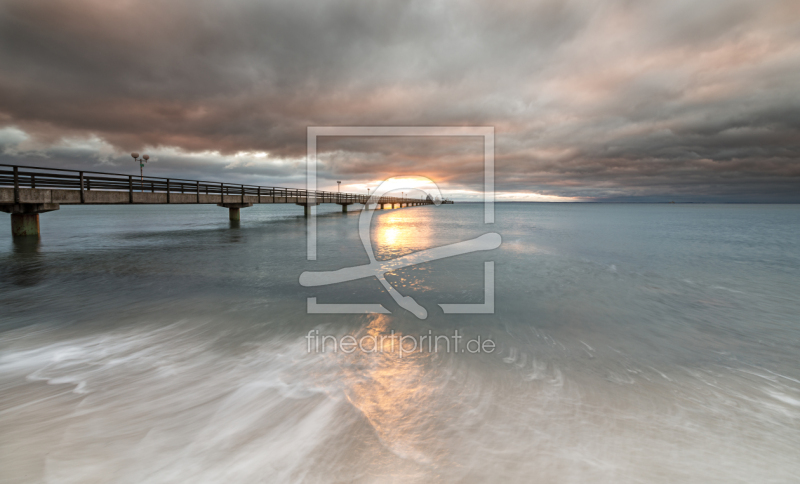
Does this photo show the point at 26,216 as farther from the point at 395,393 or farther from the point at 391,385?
the point at 395,393

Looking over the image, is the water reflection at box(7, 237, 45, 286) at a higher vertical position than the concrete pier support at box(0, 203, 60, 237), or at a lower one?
lower

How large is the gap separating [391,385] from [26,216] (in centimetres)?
2616

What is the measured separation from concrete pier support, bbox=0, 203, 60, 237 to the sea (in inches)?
417

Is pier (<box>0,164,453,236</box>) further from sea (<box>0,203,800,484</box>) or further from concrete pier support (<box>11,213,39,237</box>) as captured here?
sea (<box>0,203,800,484</box>)

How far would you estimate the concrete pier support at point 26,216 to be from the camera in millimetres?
16375

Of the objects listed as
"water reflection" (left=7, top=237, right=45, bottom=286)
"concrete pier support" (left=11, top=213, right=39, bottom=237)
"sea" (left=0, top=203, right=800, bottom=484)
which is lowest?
"sea" (left=0, top=203, right=800, bottom=484)

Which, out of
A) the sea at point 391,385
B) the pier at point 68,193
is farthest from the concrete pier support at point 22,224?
the sea at point 391,385

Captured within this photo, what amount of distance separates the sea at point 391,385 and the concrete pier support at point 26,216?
10596 mm

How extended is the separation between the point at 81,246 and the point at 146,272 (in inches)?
411

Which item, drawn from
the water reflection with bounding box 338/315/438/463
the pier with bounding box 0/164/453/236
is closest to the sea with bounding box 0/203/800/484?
the water reflection with bounding box 338/315/438/463

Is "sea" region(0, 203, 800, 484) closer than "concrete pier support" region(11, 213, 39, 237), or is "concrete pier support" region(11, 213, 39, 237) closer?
"sea" region(0, 203, 800, 484)

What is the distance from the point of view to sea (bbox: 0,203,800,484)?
280 centimetres

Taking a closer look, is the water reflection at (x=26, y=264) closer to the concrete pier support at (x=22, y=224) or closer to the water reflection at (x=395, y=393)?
the concrete pier support at (x=22, y=224)

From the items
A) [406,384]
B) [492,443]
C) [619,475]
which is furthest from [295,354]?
[619,475]
